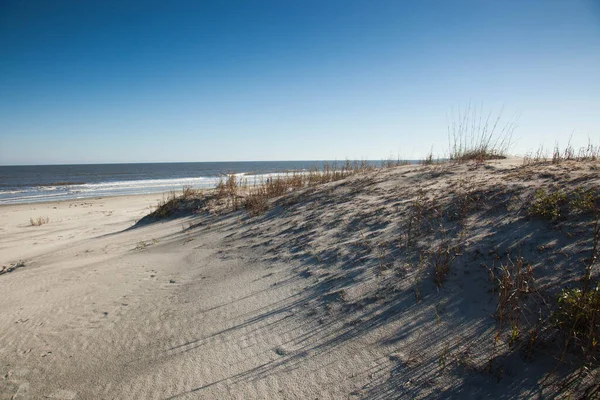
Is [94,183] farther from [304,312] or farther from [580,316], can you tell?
[580,316]

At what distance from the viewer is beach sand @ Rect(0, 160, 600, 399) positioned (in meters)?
2.18

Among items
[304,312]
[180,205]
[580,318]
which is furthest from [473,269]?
[180,205]

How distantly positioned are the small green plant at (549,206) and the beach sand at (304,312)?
0.15 metres

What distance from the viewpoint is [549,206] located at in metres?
3.36

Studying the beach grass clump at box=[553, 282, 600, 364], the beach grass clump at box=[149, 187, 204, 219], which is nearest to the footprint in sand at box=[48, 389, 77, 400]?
the beach grass clump at box=[553, 282, 600, 364]

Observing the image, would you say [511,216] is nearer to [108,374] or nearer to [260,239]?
[260,239]

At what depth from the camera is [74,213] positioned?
46.1 ft

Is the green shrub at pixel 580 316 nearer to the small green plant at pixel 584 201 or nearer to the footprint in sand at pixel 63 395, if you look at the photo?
the small green plant at pixel 584 201

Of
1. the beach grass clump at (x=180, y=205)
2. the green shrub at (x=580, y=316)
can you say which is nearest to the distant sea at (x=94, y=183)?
the beach grass clump at (x=180, y=205)

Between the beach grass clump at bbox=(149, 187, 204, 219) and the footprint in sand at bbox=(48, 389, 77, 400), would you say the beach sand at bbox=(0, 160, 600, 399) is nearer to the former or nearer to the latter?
the footprint in sand at bbox=(48, 389, 77, 400)

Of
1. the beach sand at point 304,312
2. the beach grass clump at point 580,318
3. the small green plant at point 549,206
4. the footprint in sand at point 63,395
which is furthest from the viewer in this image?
the small green plant at point 549,206

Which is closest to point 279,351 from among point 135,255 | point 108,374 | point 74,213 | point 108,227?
point 108,374

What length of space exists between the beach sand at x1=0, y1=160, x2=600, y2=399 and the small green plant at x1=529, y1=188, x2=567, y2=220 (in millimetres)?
154

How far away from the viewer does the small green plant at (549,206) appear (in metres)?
3.25
